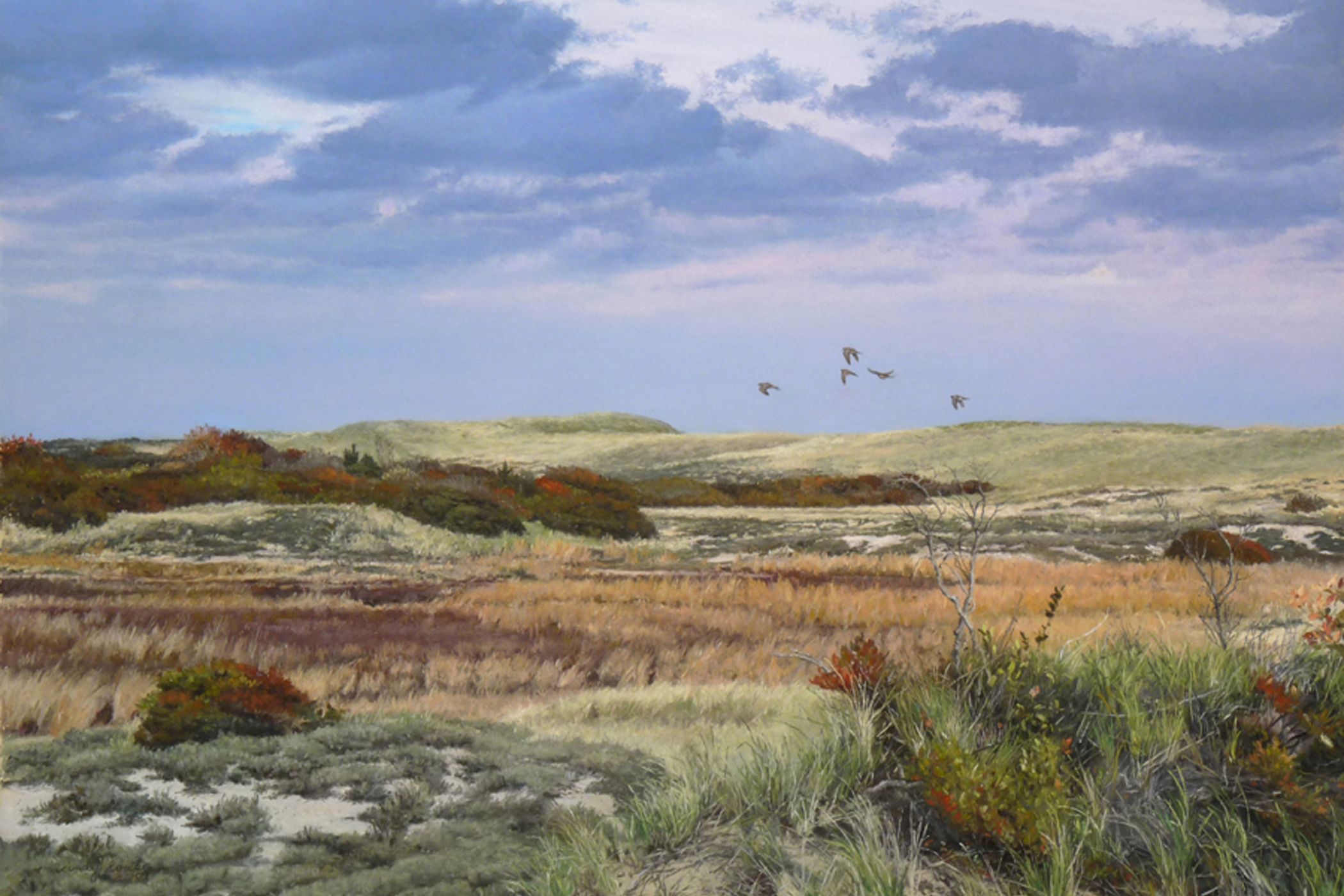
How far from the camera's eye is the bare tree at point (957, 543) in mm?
5547

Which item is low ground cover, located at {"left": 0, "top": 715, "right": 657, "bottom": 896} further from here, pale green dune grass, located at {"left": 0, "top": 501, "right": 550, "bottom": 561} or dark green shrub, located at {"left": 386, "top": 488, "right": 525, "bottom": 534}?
dark green shrub, located at {"left": 386, "top": 488, "right": 525, "bottom": 534}

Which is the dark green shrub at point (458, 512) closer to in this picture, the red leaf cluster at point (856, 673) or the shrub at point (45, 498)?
the shrub at point (45, 498)

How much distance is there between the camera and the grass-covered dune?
4006 centimetres

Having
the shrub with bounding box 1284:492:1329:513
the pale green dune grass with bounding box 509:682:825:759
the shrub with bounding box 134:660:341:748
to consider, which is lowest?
the shrub with bounding box 1284:492:1329:513

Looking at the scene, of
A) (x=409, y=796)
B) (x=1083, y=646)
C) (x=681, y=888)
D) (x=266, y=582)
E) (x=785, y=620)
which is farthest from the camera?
(x=266, y=582)

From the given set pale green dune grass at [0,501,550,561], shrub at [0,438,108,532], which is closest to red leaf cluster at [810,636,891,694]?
pale green dune grass at [0,501,550,561]

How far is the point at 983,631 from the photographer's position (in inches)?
218

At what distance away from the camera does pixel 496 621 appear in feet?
38.2

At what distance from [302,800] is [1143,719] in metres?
4.11

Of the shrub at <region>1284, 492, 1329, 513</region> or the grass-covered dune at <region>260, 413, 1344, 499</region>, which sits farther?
the grass-covered dune at <region>260, 413, 1344, 499</region>

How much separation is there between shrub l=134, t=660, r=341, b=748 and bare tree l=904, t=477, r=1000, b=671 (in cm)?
368

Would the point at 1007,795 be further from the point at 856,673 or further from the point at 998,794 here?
the point at 856,673

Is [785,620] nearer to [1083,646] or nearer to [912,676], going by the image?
[1083,646]

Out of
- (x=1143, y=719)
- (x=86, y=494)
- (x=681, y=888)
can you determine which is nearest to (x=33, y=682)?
(x=681, y=888)
